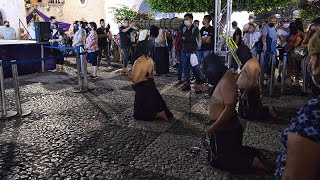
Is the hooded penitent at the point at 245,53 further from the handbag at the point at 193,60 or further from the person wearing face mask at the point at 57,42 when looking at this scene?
the person wearing face mask at the point at 57,42

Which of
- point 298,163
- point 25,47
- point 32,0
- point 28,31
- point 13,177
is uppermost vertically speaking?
point 32,0

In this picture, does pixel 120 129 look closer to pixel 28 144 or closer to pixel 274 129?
pixel 28 144

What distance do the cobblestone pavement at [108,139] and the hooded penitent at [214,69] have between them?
108cm

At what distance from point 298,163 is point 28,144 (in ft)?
13.4

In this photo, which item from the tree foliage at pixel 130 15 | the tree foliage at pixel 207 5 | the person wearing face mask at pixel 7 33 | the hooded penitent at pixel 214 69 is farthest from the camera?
the tree foliage at pixel 207 5

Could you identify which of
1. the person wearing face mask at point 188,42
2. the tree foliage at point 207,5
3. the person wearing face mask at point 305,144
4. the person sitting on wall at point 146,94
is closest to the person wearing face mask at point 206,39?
the person wearing face mask at point 188,42

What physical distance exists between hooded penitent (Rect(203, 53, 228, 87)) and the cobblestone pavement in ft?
3.55

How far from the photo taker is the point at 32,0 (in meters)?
30.8

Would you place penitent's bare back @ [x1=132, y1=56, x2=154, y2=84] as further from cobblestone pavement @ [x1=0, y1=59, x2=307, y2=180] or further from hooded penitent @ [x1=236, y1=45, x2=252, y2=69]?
hooded penitent @ [x1=236, y1=45, x2=252, y2=69]

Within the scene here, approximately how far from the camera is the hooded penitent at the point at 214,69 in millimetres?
3711

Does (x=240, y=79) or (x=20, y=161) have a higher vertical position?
(x=240, y=79)

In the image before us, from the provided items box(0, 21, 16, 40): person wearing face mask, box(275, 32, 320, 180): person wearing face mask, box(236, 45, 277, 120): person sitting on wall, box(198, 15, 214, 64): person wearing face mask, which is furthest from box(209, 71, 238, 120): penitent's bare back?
box(0, 21, 16, 40): person wearing face mask

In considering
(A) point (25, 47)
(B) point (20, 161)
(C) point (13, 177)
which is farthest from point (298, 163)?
(A) point (25, 47)

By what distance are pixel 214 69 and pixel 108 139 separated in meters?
2.04
